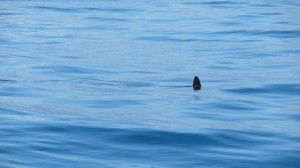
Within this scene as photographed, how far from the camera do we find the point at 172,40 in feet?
69.2

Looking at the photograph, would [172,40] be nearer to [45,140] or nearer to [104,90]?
[104,90]

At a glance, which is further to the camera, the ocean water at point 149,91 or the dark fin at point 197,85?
the dark fin at point 197,85

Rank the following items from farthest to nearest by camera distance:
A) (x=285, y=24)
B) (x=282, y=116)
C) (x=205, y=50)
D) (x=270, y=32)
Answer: (x=285, y=24), (x=270, y=32), (x=205, y=50), (x=282, y=116)

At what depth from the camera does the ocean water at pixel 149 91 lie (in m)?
8.98

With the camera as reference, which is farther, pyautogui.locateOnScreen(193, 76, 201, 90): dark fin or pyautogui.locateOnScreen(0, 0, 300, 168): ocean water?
pyautogui.locateOnScreen(193, 76, 201, 90): dark fin

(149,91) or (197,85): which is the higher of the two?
(197,85)

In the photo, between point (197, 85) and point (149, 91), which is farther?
point (197, 85)

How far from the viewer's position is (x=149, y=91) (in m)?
13.4

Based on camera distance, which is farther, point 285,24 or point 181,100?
point 285,24

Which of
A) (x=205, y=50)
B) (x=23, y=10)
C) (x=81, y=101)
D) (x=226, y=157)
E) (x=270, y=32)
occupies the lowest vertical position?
(x=226, y=157)

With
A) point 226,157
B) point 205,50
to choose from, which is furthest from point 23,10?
point 226,157

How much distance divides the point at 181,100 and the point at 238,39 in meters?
8.94

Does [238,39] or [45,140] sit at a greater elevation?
[238,39]

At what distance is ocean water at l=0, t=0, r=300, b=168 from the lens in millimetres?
8984
